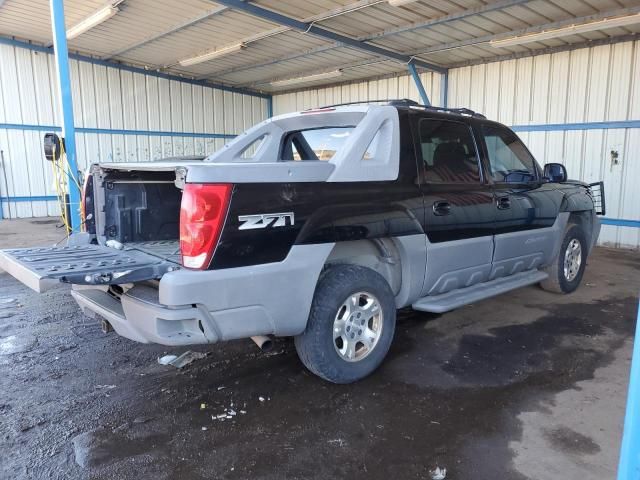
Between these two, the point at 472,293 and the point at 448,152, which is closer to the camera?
the point at 448,152

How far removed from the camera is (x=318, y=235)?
10.1 ft

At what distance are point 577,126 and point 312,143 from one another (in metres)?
8.24

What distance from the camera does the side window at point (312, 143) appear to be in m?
4.33

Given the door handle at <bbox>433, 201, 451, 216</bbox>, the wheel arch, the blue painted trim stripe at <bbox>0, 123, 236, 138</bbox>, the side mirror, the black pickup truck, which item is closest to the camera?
the black pickup truck

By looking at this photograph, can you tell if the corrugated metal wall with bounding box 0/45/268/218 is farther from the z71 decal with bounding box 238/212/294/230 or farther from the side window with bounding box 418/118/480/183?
the z71 decal with bounding box 238/212/294/230

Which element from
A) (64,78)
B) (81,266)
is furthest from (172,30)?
(81,266)

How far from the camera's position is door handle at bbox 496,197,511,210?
4480mm

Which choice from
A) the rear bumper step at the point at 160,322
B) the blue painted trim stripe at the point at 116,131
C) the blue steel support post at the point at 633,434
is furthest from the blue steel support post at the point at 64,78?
the blue painted trim stripe at the point at 116,131

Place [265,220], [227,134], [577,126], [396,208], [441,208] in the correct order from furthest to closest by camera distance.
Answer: [227,134] → [577,126] → [441,208] → [396,208] → [265,220]

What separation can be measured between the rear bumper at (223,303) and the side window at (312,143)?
151 centimetres

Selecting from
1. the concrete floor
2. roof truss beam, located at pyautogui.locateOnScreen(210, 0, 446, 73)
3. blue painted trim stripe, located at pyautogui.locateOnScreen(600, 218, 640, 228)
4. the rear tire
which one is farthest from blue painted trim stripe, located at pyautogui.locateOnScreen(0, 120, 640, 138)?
the concrete floor

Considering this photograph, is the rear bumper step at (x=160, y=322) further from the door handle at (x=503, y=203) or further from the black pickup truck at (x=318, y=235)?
the door handle at (x=503, y=203)

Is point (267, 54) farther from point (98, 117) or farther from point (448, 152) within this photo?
point (448, 152)

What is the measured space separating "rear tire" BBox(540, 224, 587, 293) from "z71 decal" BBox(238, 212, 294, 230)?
408 cm
